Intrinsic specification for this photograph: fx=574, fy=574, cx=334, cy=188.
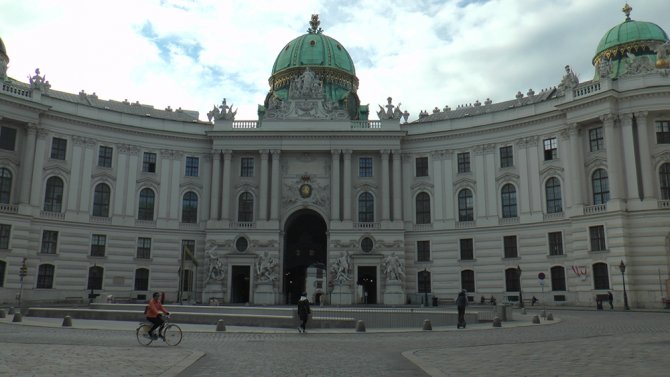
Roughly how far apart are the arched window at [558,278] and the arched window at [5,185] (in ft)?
165

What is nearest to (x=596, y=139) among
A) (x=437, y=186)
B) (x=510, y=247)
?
(x=510, y=247)

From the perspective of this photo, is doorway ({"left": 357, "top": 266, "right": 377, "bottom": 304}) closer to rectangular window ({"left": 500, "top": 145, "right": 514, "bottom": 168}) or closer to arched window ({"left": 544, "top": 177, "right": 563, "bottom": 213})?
rectangular window ({"left": 500, "top": 145, "right": 514, "bottom": 168})

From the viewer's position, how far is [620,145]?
50656mm

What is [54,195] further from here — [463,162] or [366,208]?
[463,162]

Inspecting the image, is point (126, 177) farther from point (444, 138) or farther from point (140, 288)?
point (444, 138)

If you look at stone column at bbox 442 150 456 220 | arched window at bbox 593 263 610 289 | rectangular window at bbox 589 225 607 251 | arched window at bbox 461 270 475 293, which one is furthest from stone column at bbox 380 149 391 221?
arched window at bbox 593 263 610 289

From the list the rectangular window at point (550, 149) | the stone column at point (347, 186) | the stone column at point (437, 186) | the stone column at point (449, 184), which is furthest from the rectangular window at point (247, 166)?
the rectangular window at point (550, 149)

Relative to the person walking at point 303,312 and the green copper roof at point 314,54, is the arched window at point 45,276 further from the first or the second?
the green copper roof at point 314,54

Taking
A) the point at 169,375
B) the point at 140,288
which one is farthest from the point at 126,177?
the point at 169,375

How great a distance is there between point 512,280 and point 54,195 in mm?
44851

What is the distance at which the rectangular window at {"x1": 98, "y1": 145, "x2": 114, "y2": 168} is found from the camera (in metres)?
58.4

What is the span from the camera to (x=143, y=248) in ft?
192

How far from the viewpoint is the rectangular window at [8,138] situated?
52.2m

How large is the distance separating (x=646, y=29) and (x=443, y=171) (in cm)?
2484
